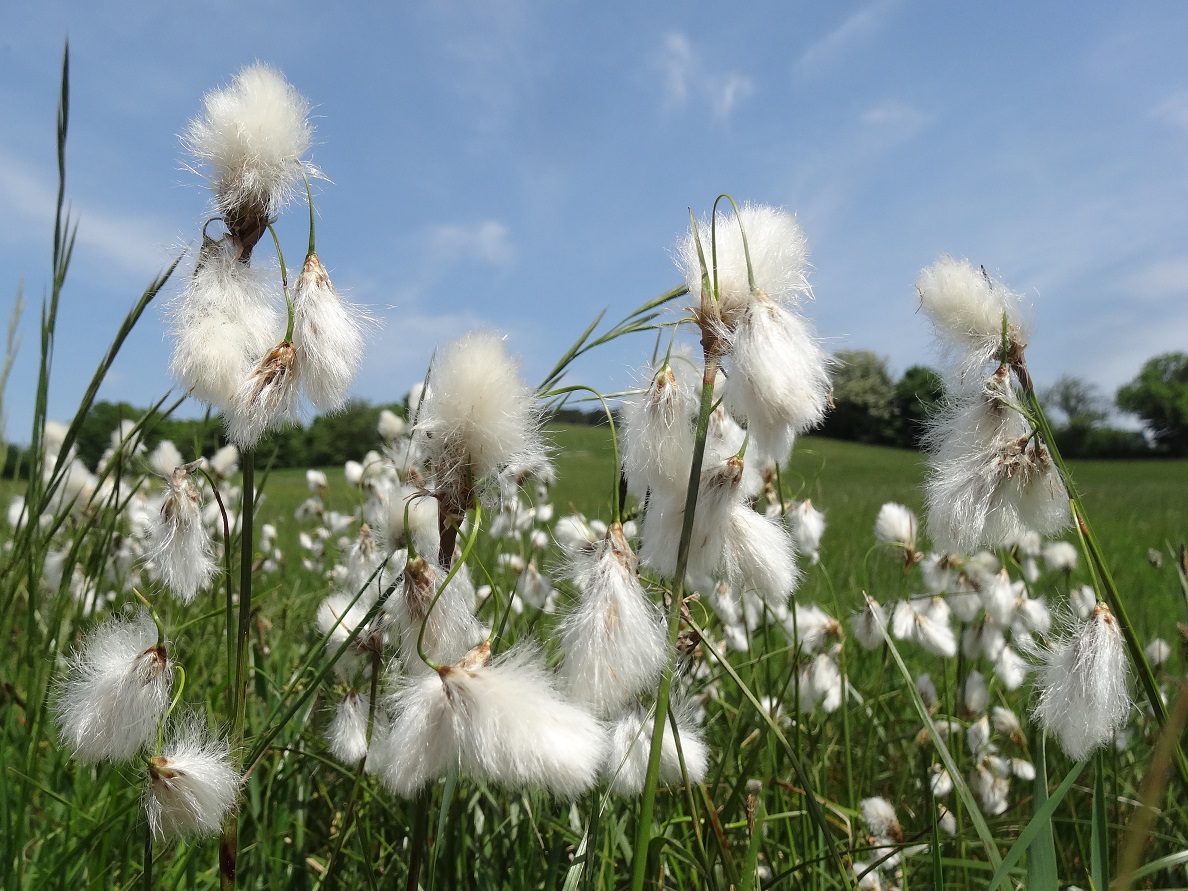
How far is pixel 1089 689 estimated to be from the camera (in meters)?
1.15

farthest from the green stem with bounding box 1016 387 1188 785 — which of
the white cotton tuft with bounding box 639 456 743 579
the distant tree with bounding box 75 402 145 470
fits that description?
the distant tree with bounding box 75 402 145 470

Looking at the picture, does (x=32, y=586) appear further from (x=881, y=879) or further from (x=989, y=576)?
(x=989, y=576)

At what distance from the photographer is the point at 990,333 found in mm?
1209

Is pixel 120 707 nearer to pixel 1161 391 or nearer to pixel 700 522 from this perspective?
pixel 700 522

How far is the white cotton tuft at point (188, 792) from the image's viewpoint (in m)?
0.99

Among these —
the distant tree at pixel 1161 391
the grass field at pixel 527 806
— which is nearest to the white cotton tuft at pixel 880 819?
the grass field at pixel 527 806

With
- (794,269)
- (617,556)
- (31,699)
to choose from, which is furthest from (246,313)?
(31,699)

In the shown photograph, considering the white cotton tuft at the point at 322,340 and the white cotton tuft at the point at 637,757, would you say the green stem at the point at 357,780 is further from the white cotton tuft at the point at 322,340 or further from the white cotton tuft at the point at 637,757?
the white cotton tuft at the point at 322,340

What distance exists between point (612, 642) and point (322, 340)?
0.56m

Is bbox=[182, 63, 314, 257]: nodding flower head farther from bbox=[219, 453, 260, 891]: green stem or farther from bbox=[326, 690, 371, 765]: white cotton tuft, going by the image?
bbox=[326, 690, 371, 765]: white cotton tuft

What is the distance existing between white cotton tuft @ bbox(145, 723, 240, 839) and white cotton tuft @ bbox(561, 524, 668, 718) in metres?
0.47

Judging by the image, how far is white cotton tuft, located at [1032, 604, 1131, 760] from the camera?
3.73ft

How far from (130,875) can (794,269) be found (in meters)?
1.94

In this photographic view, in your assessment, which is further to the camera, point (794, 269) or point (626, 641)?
point (794, 269)
